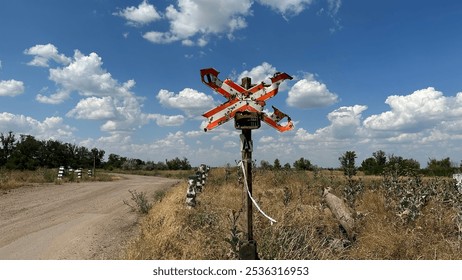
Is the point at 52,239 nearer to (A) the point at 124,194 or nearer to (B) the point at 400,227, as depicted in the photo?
(B) the point at 400,227

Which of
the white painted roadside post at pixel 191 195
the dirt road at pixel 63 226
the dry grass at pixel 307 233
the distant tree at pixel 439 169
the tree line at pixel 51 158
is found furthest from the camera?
the tree line at pixel 51 158

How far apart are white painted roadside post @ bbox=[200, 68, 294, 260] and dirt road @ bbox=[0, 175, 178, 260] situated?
117 inches

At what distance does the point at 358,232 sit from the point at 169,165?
65227mm

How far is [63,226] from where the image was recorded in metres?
9.34

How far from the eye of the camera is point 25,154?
66938 millimetres

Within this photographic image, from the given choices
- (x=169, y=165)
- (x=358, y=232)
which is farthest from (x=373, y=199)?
(x=169, y=165)

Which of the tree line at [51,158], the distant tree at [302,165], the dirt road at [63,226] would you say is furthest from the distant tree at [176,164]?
the dirt road at [63,226]

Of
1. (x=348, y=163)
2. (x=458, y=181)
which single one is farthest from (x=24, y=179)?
(x=458, y=181)

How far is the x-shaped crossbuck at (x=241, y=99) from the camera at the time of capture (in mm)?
5203

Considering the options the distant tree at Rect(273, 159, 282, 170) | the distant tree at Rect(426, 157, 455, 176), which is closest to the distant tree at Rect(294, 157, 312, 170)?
the distant tree at Rect(273, 159, 282, 170)

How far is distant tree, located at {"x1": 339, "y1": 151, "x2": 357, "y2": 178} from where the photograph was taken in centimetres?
1054

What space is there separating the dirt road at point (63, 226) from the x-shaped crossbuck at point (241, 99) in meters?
3.20

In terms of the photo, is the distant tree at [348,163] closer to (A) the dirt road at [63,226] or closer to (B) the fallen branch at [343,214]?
(B) the fallen branch at [343,214]

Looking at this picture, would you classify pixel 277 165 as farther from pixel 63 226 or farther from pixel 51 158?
pixel 51 158
